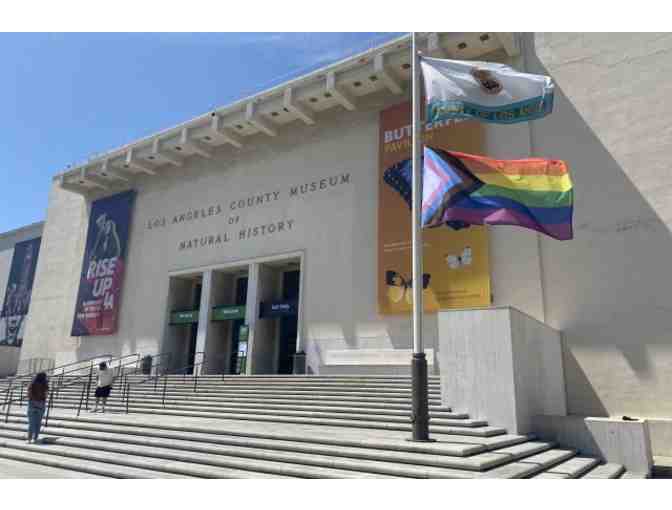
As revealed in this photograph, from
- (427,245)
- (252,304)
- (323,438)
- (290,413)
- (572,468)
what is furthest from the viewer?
(252,304)

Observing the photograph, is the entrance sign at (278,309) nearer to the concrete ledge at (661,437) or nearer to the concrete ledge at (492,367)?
the concrete ledge at (492,367)

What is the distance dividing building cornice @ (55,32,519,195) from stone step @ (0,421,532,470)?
12.8 m

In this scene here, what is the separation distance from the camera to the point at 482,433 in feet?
28.0

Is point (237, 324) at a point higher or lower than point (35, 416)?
higher

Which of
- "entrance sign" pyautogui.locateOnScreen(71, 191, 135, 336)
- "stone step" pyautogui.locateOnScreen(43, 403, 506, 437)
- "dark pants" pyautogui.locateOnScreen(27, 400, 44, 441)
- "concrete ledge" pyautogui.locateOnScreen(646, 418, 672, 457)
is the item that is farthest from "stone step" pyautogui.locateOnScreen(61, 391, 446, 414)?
"entrance sign" pyautogui.locateOnScreen(71, 191, 135, 336)

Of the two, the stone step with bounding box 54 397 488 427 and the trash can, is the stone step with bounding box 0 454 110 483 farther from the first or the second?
the trash can

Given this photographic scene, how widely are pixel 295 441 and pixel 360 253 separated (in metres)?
10.2

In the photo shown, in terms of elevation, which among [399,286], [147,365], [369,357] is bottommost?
[147,365]

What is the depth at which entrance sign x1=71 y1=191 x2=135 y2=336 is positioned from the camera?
24434 millimetres

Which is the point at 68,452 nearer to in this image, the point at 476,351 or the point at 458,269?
the point at 476,351

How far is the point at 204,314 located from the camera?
2145 cm

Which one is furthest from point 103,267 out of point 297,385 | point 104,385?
point 297,385

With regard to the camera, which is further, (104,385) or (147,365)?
(147,365)

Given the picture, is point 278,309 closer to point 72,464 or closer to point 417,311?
point 72,464
